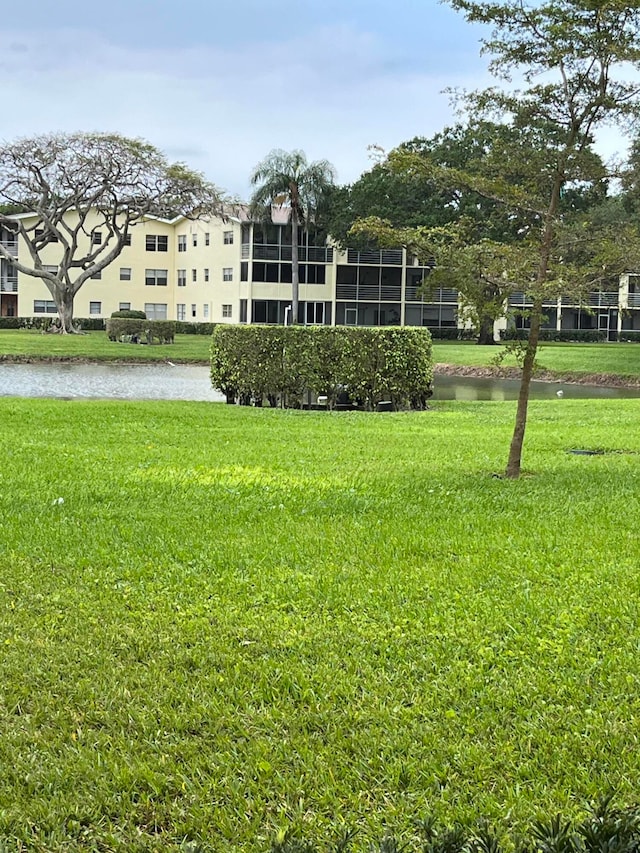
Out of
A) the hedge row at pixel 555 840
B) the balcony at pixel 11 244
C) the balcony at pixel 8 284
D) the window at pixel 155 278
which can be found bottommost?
the hedge row at pixel 555 840

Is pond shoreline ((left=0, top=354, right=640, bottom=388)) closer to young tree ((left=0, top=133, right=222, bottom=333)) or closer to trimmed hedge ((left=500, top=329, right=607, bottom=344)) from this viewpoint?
young tree ((left=0, top=133, right=222, bottom=333))

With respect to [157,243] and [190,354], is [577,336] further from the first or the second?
[190,354]

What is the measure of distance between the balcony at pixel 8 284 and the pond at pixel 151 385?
36.1 m

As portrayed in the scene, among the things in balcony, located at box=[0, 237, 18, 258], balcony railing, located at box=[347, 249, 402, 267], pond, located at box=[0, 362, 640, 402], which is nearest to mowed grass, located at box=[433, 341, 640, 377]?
pond, located at box=[0, 362, 640, 402]

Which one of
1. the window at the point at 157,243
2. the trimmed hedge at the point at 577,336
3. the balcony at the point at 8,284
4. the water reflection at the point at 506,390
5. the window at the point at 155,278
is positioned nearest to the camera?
the water reflection at the point at 506,390

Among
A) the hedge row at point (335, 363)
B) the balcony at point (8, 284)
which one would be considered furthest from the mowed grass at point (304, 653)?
the balcony at point (8, 284)

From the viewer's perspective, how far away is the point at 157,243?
2574 inches

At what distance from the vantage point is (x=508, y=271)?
25.7ft

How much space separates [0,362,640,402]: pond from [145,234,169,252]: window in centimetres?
3540

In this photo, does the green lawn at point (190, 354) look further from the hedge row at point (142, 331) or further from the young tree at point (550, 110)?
the young tree at point (550, 110)

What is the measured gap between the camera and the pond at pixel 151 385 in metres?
19.8

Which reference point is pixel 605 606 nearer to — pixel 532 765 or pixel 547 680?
pixel 547 680

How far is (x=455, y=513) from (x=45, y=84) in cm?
1751

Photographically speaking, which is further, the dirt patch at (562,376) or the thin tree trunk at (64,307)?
the thin tree trunk at (64,307)
